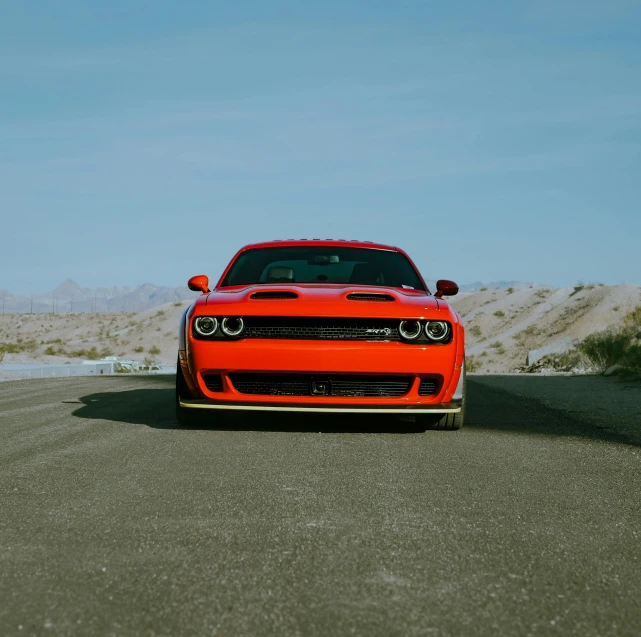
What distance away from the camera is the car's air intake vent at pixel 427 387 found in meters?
6.30

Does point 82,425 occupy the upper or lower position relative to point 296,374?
lower

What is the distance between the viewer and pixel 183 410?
22.2 feet

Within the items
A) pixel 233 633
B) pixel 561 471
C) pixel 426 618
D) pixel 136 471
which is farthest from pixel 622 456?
pixel 233 633

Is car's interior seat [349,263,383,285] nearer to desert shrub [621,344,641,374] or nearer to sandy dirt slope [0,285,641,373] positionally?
desert shrub [621,344,641,374]

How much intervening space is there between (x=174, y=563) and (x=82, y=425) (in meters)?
4.23

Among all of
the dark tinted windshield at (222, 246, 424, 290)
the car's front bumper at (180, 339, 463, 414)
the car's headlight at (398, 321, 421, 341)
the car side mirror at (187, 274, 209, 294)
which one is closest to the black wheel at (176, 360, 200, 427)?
the car's front bumper at (180, 339, 463, 414)

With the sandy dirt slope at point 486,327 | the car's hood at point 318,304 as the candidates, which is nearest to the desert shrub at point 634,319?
the sandy dirt slope at point 486,327

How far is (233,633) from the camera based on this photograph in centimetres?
230

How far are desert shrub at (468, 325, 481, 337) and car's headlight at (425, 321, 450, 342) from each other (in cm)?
6216

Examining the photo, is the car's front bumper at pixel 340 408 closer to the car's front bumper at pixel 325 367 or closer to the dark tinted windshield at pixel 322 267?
the car's front bumper at pixel 325 367

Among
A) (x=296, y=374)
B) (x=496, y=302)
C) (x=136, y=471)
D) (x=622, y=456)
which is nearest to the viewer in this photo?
(x=136, y=471)

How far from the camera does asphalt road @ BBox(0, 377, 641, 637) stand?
2451mm

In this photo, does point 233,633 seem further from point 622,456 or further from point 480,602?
point 622,456

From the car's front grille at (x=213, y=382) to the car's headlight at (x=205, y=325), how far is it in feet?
1.03
